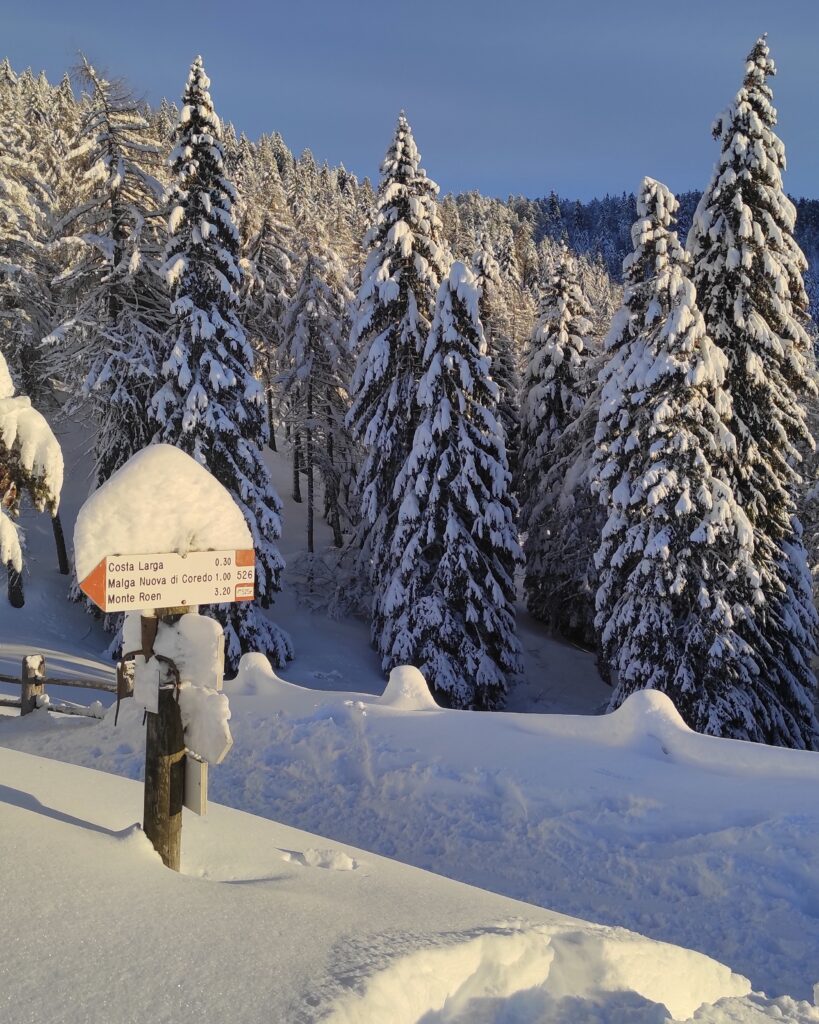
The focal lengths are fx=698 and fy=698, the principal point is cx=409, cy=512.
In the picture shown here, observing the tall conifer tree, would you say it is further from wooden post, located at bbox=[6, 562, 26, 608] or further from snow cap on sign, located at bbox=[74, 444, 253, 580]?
snow cap on sign, located at bbox=[74, 444, 253, 580]

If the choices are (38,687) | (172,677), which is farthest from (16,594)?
(172,677)

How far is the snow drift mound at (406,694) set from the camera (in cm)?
962

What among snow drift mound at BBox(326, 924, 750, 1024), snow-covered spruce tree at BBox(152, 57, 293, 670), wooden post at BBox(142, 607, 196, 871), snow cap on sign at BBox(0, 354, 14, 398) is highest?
snow-covered spruce tree at BBox(152, 57, 293, 670)

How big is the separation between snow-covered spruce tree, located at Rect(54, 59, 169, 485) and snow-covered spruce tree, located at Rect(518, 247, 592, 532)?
43.4ft

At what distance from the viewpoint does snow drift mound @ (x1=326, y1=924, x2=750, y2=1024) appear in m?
2.96

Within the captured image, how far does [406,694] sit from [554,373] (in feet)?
60.0

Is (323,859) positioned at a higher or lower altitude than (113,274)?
lower

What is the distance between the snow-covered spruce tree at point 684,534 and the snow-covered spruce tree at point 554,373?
9421mm

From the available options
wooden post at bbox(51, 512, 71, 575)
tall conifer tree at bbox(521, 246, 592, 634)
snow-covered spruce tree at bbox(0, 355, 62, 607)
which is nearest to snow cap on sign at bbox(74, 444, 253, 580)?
snow-covered spruce tree at bbox(0, 355, 62, 607)

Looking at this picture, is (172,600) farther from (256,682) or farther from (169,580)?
(256,682)

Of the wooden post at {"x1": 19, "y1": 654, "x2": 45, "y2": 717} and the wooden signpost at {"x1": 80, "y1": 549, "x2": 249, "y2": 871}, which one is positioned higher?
the wooden signpost at {"x1": 80, "y1": 549, "x2": 249, "y2": 871}

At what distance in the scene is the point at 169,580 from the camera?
13.6 feet

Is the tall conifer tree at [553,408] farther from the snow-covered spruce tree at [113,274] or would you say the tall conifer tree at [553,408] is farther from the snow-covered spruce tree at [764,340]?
the snow-covered spruce tree at [113,274]

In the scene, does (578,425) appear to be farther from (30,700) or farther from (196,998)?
(196,998)
